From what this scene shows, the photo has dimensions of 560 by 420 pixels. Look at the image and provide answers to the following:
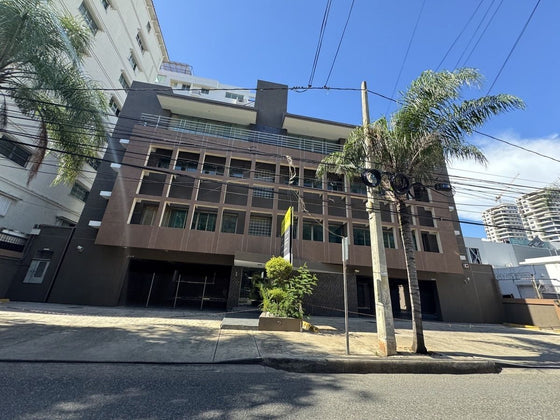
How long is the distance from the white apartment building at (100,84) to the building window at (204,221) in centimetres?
715

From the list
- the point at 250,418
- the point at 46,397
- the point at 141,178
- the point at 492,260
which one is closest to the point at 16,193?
the point at 141,178

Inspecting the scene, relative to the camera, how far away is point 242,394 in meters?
3.88

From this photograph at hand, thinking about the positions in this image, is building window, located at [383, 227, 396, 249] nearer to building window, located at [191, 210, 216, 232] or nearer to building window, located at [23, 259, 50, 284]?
building window, located at [191, 210, 216, 232]

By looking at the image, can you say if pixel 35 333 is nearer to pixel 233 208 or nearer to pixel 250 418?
pixel 250 418

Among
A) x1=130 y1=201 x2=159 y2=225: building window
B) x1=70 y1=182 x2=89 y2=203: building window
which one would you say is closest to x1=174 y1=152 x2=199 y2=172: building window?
x1=130 y1=201 x2=159 y2=225: building window

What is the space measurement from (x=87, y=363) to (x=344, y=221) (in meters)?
15.1

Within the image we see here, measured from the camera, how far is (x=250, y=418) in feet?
10.5

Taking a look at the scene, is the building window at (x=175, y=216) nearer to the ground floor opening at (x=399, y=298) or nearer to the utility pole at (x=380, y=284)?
the utility pole at (x=380, y=284)

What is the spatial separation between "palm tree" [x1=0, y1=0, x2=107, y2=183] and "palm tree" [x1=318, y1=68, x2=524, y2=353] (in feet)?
34.6

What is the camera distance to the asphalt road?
3262 mm

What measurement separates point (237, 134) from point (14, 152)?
48.0 feet

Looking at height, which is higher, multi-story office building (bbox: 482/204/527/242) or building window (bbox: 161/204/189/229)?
multi-story office building (bbox: 482/204/527/242)

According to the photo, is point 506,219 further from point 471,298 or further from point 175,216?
point 175,216

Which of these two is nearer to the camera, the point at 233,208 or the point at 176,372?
the point at 176,372
